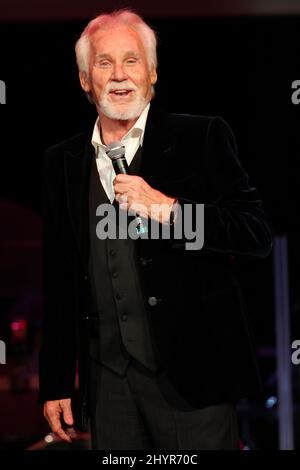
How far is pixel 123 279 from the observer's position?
6.51 feet

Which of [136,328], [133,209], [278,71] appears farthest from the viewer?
[278,71]

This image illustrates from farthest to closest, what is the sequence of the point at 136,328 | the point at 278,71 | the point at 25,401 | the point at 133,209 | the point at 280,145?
the point at 25,401 → the point at 280,145 → the point at 278,71 → the point at 136,328 → the point at 133,209

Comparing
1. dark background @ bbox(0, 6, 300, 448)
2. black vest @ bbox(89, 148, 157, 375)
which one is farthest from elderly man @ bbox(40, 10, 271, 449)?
dark background @ bbox(0, 6, 300, 448)

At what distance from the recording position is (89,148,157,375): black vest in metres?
1.97

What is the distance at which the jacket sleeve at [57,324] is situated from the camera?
2.14m

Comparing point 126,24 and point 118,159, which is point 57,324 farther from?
point 126,24

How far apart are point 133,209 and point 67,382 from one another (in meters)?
0.60

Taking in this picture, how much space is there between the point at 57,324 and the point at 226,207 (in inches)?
21.7

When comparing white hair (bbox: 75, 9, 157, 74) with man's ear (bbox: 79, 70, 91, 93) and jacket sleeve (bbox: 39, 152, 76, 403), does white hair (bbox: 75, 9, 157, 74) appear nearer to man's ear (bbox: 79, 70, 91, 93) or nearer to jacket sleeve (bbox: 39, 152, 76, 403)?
man's ear (bbox: 79, 70, 91, 93)

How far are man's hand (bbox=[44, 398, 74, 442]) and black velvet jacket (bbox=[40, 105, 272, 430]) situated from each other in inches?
4.2

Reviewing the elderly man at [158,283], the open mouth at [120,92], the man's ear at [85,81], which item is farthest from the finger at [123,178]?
the man's ear at [85,81]

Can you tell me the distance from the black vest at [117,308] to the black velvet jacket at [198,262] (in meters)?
0.03
